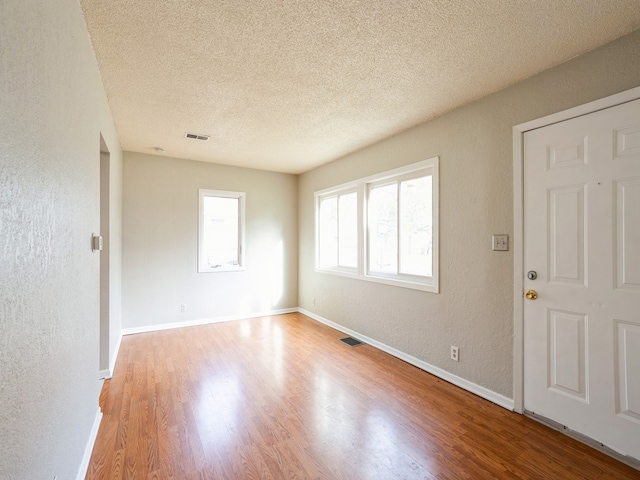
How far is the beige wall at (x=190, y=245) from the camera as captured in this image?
422 cm

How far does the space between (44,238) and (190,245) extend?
11.9ft

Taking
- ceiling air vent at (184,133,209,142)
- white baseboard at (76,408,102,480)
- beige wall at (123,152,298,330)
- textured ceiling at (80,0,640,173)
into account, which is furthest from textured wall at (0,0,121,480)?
beige wall at (123,152,298,330)

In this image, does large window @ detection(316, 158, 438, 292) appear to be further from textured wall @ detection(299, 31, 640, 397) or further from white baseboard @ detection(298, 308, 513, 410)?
white baseboard @ detection(298, 308, 513, 410)

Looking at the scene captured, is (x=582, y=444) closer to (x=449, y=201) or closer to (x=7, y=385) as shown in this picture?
(x=449, y=201)

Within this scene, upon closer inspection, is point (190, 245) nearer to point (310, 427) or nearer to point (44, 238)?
point (310, 427)

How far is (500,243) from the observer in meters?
2.44

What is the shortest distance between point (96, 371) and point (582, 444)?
11.0 ft

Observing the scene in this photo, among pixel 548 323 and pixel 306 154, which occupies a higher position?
pixel 306 154

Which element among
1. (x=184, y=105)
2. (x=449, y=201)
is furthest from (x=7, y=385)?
(x=449, y=201)

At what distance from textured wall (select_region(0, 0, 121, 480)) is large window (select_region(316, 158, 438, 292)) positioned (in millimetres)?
2833

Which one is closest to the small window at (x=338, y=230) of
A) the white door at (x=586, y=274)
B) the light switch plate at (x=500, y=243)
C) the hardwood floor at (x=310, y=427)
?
the hardwood floor at (x=310, y=427)

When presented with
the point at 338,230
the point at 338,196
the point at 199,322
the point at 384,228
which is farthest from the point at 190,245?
the point at 384,228

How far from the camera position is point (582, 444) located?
194 centimetres

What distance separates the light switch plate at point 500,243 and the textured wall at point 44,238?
9.30 feet
